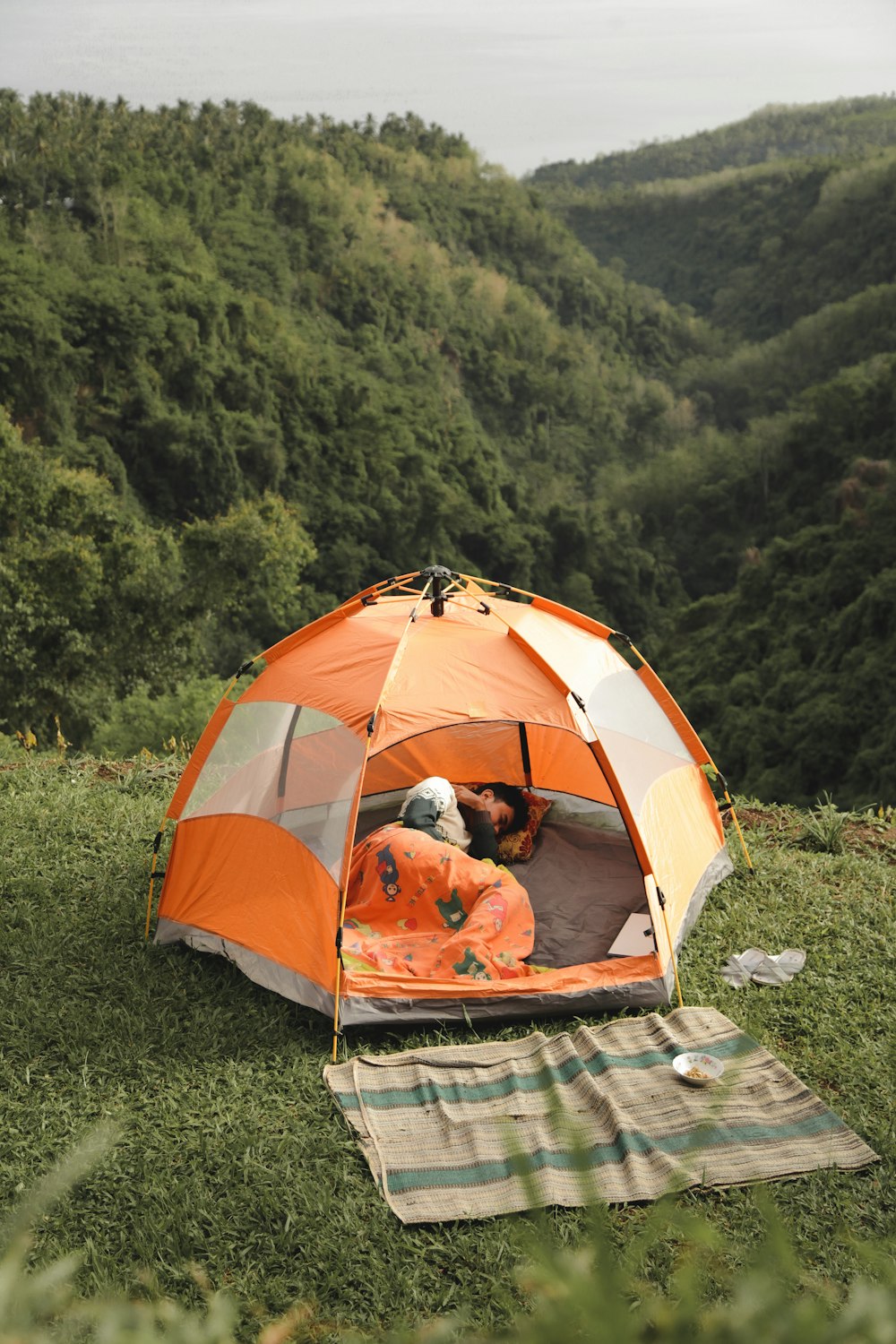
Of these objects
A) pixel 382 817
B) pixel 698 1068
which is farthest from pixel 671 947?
pixel 382 817

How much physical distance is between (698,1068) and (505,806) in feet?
5.47

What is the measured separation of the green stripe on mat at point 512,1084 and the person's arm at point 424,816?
1.13 metres

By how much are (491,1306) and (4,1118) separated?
1446mm

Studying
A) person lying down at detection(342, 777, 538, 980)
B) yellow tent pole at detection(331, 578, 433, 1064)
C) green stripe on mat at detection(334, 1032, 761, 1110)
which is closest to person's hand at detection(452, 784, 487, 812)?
person lying down at detection(342, 777, 538, 980)

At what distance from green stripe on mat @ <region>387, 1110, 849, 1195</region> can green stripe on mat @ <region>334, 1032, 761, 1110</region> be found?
0.21 metres

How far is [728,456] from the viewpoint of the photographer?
45031 mm

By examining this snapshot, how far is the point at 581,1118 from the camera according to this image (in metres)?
2.99

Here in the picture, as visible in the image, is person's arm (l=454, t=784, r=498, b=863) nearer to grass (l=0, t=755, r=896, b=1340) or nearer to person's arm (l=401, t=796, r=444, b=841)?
person's arm (l=401, t=796, r=444, b=841)

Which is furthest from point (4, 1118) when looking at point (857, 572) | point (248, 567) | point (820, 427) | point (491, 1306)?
point (820, 427)

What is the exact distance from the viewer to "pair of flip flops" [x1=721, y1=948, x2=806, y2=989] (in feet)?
12.2

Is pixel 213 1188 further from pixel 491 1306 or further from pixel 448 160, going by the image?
pixel 448 160

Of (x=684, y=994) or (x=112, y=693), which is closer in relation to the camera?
(x=684, y=994)

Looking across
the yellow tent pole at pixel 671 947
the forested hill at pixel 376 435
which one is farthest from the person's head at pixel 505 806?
the forested hill at pixel 376 435

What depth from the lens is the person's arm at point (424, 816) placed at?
4176mm
